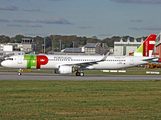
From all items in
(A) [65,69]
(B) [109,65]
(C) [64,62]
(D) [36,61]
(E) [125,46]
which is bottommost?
(A) [65,69]

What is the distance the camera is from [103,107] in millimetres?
16016

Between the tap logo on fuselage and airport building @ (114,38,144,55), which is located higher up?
airport building @ (114,38,144,55)

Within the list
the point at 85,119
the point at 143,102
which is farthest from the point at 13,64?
the point at 85,119

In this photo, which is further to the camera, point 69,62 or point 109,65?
point 109,65

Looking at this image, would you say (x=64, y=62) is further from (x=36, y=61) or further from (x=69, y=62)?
(x=36, y=61)

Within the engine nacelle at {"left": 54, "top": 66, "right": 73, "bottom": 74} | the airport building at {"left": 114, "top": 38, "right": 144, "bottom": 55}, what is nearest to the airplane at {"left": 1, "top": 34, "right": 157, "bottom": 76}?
the engine nacelle at {"left": 54, "top": 66, "right": 73, "bottom": 74}

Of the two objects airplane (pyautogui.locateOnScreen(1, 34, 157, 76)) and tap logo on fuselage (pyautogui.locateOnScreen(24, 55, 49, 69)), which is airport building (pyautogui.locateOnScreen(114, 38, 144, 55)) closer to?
airplane (pyautogui.locateOnScreen(1, 34, 157, 76))

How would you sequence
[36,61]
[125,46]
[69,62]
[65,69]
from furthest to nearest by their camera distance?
1. [125,46]
2. [69,62]
3. [36,61]
4. [65,69]

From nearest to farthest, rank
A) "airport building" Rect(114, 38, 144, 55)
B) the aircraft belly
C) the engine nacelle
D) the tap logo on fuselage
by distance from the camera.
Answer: the engine nacelle < the tap logo on fuselage < the aircraft belly < "airport building" Rect(114, 38, 144, 55)

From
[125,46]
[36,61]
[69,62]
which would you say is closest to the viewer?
[36,61]

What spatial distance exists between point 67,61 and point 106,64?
23.6 feet

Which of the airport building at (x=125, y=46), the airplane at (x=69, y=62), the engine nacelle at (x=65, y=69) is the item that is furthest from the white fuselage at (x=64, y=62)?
the airport building at (x=125, y=46)

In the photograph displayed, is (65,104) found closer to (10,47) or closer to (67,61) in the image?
(67,61)

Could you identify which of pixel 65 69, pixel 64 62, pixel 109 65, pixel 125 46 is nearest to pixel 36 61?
pixel 64 62
